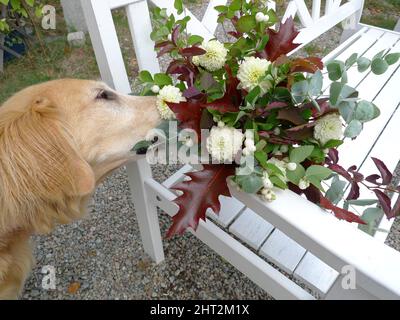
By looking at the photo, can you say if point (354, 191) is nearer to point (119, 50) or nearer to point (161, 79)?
point (161, 79)

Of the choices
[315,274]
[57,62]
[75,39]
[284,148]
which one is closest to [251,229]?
[315,274]

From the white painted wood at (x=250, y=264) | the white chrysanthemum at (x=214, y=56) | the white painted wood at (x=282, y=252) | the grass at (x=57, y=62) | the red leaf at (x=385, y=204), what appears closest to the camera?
the red leaf at (x=385, y=204)

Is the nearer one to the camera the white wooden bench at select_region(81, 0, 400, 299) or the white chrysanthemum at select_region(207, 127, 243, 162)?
the white wooden bench at select_region(81, 0, 400, 299)

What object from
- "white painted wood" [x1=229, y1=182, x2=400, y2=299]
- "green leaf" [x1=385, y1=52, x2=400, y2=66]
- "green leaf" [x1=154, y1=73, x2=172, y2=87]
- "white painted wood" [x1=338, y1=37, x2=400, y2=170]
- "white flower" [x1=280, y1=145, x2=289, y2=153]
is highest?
"green leaf" [x1=385, y1=52, x2=400, y2=66]

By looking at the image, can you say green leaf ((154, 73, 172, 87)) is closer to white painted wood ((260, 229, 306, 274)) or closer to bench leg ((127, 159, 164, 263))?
bench leg ((127, 159, 164, 263))

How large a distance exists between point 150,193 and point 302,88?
1.17 meters

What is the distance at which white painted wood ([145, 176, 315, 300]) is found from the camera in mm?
1421

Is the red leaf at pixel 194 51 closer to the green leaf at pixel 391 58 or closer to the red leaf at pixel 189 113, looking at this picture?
the red leaf at pixel 189 113

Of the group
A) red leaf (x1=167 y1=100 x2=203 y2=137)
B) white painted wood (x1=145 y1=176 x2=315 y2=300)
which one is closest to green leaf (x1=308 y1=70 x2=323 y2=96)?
red leaf (x1=167 y1=100 x2=203 y2=137)

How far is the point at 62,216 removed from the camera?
1.27m

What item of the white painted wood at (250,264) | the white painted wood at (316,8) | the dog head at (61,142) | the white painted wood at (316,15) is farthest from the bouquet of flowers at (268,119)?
the white painted wood at (316,8)

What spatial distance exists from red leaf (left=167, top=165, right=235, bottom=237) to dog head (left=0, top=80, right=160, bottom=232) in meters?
0.35

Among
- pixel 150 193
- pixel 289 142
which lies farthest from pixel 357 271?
pixel 150 193

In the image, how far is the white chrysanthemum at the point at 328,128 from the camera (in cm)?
99
